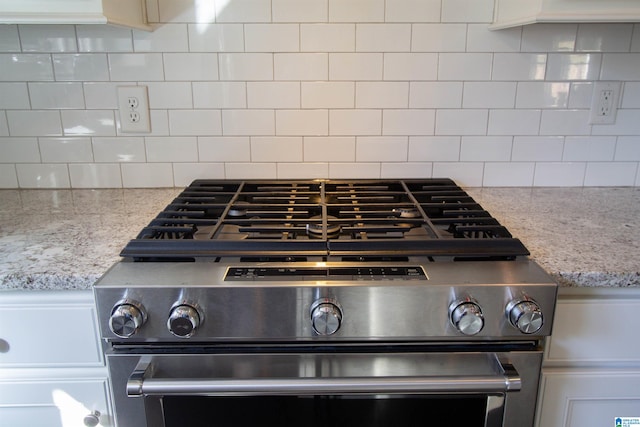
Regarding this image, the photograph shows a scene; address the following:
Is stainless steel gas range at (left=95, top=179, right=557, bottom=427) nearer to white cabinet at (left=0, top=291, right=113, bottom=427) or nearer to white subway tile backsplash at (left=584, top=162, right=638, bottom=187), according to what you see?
white cabinet at (left=0, top=291, right=113, bottom=427)

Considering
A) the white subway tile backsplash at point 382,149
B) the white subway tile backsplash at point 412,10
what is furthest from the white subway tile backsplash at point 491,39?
the white subway tile backsplash at point 382,149

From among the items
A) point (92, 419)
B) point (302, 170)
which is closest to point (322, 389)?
point (92, 419)

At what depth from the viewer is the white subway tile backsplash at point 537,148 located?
1.37 meters

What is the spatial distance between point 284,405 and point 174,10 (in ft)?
3.55

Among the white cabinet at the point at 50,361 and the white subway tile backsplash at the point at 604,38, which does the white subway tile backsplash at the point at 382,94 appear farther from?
the white cabinet at the point at 50,361

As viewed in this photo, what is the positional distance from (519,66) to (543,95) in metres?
0.12

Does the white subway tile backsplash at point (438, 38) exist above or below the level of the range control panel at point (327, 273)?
above

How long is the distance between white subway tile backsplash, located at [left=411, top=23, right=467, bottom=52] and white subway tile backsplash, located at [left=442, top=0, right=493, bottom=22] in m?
0.02

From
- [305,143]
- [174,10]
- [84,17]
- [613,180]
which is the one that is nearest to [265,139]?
[305,143]

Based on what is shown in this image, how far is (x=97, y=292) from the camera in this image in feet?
2.38

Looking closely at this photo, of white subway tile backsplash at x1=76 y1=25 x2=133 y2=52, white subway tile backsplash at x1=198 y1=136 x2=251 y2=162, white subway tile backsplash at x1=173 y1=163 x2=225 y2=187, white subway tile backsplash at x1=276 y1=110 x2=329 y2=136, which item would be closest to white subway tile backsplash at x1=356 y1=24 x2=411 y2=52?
white subway tile backsplash at x1=276 y1=110 x2=329 y2=136

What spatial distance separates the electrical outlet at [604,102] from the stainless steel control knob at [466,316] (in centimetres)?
95

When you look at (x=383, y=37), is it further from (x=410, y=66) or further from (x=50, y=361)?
(x=50, y=361)

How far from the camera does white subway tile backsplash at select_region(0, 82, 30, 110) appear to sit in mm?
1282
